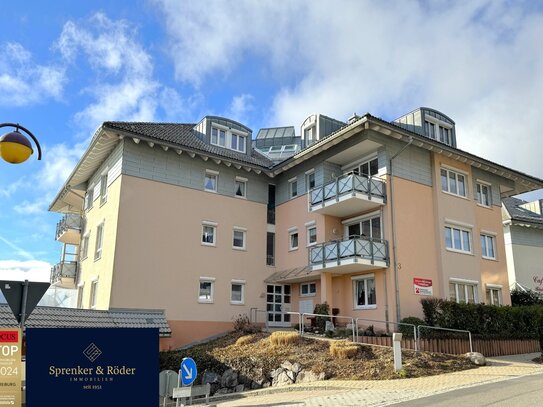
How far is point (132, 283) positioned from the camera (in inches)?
875

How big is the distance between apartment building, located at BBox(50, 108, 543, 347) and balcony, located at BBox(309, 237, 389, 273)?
58 mm

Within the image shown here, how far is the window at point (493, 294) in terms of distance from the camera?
2467 cm

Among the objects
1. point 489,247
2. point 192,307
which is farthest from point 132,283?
point 489,247

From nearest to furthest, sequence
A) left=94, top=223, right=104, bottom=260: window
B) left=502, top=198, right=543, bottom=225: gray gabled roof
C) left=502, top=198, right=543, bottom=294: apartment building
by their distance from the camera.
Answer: left=94, top=223, right=104, bottom=260: window
left=502, top=198, right=543, bottom=294: apartment building
left=502, top=198, right=543, bottom=225: gray gabled roof

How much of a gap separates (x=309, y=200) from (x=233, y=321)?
7.20 m

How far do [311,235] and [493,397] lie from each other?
614 inches

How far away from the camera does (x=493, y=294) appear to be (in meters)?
25.1

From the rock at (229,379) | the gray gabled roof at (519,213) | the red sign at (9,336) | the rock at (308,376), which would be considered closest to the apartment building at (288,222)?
the rock at (229,379)

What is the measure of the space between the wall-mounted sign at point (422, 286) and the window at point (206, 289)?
980 centimetres

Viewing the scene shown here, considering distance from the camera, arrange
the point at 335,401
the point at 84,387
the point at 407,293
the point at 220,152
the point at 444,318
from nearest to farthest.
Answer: the point at 84,387 < the point at 335,401 < the point at 444,318 < the point at 407,293 < the point at 220,152

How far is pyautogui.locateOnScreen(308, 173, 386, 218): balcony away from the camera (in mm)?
21734

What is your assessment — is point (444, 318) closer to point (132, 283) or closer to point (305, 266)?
point (305, 266)

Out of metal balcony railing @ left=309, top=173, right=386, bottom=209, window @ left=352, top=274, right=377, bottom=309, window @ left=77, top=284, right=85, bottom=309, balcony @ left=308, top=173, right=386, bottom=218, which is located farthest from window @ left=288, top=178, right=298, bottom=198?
window @ left=77, top=284, right=85, bottom=309

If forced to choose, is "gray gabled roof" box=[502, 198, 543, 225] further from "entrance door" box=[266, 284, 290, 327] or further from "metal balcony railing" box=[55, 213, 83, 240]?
"metal balcony railing" box=[55, 213, 83, 240]
